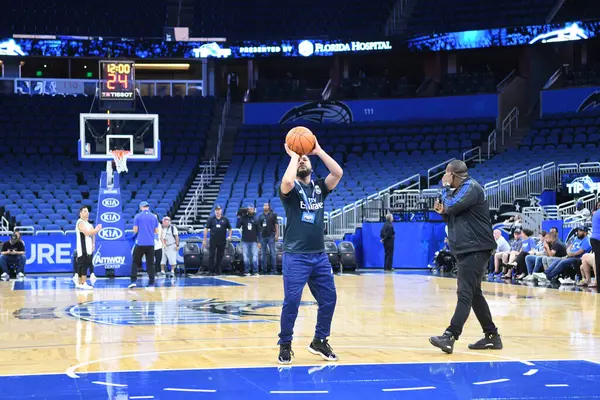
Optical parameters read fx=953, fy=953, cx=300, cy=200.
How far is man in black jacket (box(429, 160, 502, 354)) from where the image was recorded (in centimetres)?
872

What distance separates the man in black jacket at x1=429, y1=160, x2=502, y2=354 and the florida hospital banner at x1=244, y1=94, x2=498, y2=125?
95.6 feet

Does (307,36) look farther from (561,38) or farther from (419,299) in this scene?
Answer: (419,299)

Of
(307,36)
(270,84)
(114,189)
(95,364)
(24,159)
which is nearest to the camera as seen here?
(95,364)

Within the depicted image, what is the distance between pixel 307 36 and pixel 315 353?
30.7 m

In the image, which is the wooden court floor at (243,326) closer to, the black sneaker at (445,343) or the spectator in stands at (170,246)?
the black sneaker at (445,343)

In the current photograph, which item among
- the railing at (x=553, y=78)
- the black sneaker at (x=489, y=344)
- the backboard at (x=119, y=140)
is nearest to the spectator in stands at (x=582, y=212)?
the backboard at (x=119, y=140)

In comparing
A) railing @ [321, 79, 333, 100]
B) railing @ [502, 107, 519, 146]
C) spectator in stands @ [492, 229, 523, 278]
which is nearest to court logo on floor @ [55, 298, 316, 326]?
spectator in stands @ [492, 229, 523, 278]

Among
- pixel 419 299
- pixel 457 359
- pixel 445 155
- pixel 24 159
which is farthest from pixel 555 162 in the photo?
pixel 457 359

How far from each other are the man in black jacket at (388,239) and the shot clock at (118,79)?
8.21 m

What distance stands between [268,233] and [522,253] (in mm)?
6275

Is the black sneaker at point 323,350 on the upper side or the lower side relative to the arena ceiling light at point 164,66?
lower

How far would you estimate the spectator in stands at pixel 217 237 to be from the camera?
2306 cm

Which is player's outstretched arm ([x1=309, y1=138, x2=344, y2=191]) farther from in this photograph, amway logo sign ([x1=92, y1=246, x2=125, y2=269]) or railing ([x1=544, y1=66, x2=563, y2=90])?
railing ([x1=544, y1=66, x2=563, y2=90])

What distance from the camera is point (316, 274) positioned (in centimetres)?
822
